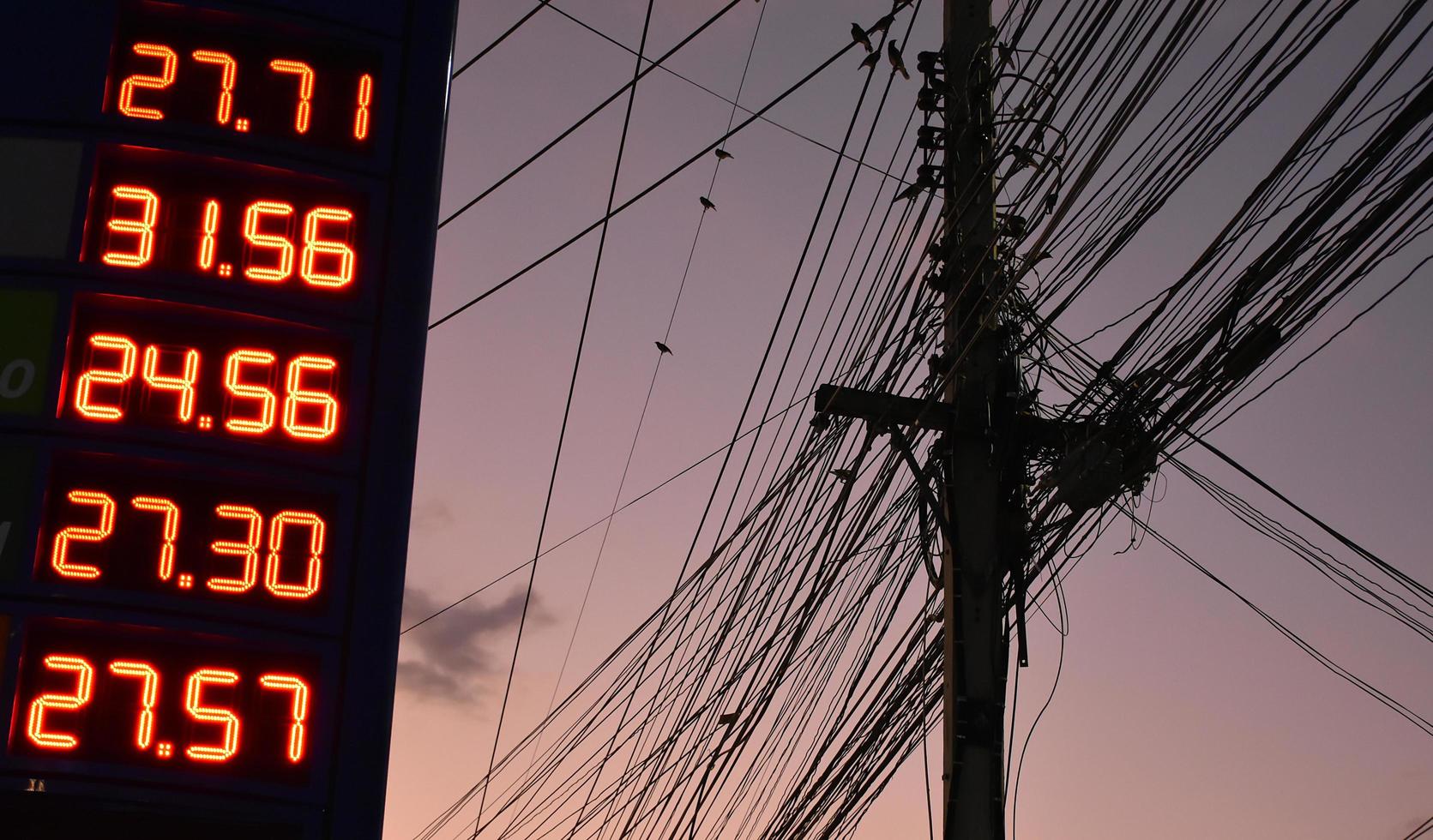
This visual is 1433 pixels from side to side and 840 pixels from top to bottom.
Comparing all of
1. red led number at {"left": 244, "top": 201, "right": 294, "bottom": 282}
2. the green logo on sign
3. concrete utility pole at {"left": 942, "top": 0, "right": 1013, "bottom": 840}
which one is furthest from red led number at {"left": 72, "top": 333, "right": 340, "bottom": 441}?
concrete utility pole at {"left": 942, "top": 0, "right": 1013, "bottom": 840}

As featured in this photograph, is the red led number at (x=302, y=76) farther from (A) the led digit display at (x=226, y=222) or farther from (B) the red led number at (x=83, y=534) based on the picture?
(B) the red led number at (x=83, y=534)

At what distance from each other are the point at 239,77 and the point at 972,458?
15.0ft

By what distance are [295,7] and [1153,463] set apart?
4.97 meters

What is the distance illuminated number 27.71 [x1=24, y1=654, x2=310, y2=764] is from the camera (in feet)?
17.9

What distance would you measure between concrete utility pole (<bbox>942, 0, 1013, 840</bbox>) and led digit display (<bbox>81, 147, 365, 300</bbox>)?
333cm

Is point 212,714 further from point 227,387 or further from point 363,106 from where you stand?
point 363,106

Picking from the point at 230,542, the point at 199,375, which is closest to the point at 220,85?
the point at 199,375

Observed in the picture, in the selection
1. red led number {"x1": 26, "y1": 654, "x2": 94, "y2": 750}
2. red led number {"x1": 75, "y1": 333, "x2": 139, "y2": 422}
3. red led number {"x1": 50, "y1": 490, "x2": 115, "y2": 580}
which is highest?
red led number {"x1": 75, "y1": 333, "x2": 139, "y2": 422}

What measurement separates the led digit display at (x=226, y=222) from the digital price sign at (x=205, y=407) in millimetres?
11

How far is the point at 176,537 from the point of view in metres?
5.77

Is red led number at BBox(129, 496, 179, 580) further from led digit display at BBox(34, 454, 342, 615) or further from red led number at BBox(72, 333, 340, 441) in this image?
red led number at BBox(72, 333, 340, 441)

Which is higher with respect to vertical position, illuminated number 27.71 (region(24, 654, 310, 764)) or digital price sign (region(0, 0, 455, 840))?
digital price sign (region(0, 0, 455, 840))

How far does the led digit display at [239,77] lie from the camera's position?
6.52 m

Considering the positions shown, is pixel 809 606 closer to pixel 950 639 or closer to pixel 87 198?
pixel 950 639
